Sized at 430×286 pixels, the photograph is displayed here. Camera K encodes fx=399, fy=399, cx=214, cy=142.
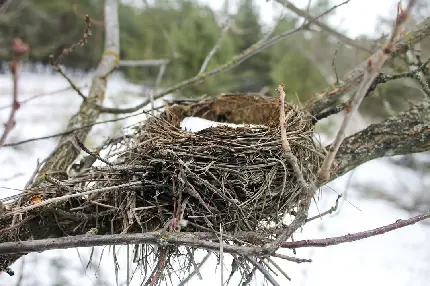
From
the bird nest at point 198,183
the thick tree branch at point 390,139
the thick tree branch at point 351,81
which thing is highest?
the thick tree branch at point 351,81

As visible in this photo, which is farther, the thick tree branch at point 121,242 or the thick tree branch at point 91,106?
the thick tree branch at point 91,106

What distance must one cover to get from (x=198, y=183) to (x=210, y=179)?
77 millimetres

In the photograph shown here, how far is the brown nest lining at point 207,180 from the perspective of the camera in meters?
1.12

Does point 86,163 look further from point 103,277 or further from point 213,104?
point 103,277

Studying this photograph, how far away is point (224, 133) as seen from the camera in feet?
4.30

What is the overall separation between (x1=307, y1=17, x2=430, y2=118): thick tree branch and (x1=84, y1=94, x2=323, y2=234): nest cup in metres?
0.32

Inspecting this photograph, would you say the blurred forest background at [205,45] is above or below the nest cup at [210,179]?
above

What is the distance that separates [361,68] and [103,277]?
267 cm

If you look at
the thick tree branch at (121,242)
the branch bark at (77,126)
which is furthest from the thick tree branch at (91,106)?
the thick tree branch at (121,242)

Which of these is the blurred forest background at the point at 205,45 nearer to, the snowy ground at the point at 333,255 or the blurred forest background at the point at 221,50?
the blurred forest background at the point at 221,50

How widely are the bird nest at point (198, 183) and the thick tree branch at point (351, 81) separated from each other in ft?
1.06

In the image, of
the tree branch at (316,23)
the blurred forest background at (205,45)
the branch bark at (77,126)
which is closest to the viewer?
the branch bark at (77,126)

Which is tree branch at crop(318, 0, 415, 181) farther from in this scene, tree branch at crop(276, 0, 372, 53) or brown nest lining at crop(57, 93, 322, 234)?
tree branch at crop(276, 0, 372, 53)

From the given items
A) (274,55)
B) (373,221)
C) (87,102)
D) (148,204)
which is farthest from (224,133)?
(274,55)
